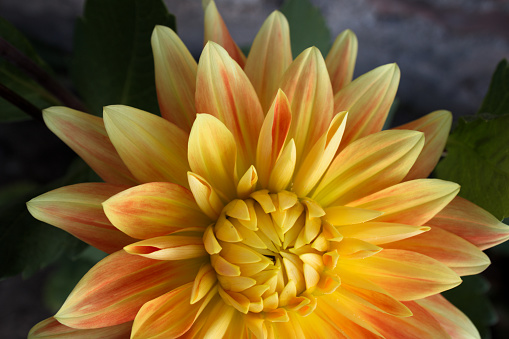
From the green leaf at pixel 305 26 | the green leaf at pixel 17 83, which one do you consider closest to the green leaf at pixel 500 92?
the green leaf at pixel 305 26

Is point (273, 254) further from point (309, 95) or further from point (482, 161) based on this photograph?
point (482, 161)

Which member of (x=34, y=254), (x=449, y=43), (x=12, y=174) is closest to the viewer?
(x=34, y=254)

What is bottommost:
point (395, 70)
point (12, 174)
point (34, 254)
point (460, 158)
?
point (12, 174)

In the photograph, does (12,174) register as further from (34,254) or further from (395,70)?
(395,70)

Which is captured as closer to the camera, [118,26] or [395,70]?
[395,70]

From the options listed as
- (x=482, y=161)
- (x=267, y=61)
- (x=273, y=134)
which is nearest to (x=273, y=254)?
(x=273, y=134)

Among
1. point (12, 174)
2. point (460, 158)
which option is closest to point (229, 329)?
point (460, 158)

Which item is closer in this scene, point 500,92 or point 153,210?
point 153,210
